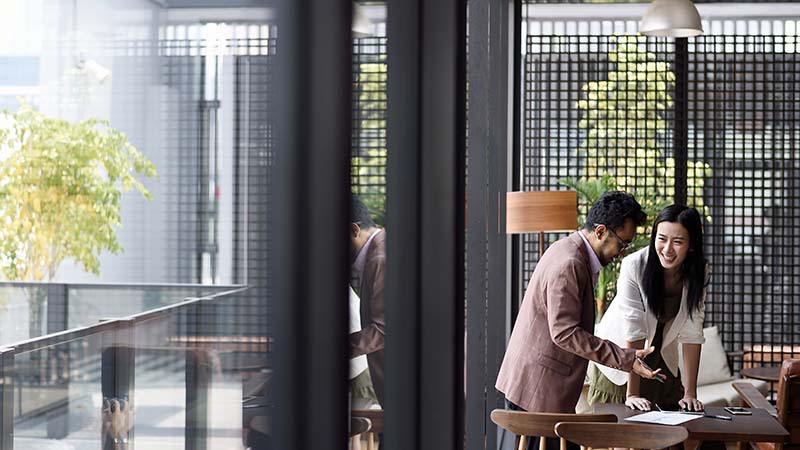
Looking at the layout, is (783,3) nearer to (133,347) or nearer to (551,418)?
(551,418)

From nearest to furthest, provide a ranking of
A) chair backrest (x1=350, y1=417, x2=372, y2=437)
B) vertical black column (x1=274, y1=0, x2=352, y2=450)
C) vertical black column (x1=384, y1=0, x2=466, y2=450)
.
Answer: vertical black column (x1=274, y1=0, x2=352, y2=450) < chair backrest (x1=350, y1=417, x2=372, y2=437) < vertical black column (x1=384, y1=0, x2=466, y2=450)

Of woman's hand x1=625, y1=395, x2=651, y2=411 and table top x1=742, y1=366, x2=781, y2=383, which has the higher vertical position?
woman's hand x1=625, y1=395, x2=651, y2=411

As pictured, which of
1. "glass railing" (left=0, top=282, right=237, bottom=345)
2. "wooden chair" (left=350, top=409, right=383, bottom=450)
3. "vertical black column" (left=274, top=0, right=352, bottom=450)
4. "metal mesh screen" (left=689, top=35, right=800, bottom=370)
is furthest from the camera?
"metal mesh screen" (left=689, top=35, right=800, bottom=370)

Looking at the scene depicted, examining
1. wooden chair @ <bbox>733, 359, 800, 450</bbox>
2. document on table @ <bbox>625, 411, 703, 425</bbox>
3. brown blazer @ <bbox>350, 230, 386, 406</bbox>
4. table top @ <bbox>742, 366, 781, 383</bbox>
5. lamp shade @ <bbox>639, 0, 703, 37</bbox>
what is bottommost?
table top @ <bbox>742, 366, 781, 383</bbox>

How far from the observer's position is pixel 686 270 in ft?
12.0

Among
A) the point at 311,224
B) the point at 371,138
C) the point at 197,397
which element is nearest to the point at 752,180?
the point at 371,138

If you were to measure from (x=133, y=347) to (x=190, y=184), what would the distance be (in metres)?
0.09

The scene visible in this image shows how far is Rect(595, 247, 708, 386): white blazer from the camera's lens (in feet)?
11.9

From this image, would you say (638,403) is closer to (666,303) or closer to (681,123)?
(666,303)

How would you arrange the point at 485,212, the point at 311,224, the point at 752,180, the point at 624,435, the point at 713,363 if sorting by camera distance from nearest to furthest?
1. the point at 311,224
2. the point at 624,435
3. the point at 485,212
4. the point at 713,363
5. the point at 752,180

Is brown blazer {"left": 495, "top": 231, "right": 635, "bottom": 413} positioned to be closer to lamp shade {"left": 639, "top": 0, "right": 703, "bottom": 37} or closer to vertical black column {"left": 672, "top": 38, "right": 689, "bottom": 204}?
lamp shade {"left": 639, "top": 0, "right": 703, "bottom": 37}

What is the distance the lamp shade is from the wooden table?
2.22 meters

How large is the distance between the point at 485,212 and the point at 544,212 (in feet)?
2.63

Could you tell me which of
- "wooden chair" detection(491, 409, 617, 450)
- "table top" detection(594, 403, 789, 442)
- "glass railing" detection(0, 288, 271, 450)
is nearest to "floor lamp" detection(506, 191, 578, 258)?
"table top" detection(594, 403, 789, 442)
